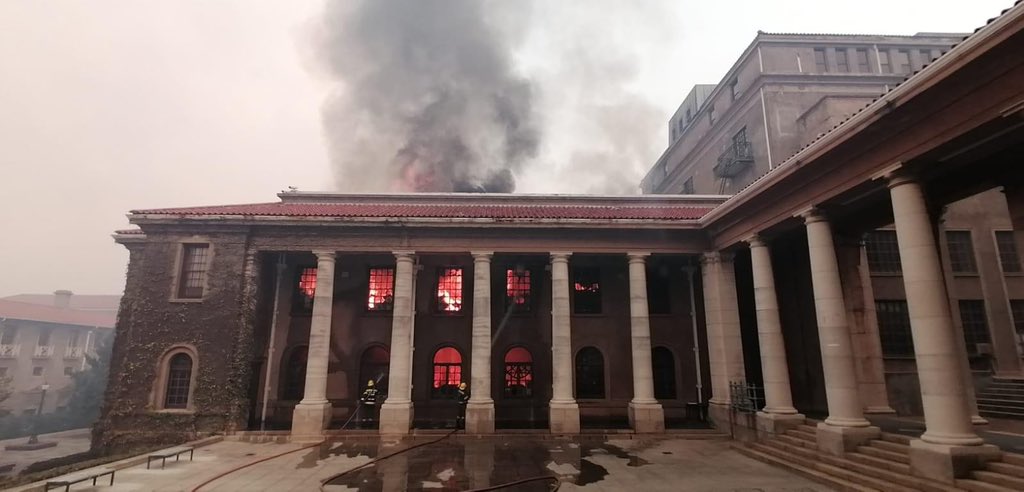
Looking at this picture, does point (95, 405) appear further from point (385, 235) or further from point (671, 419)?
point (671, 419)

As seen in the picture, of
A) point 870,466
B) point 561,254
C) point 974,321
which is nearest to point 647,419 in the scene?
point 561,254

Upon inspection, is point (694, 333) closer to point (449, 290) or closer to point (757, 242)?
Result: point (757, 242)

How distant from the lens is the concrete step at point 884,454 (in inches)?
434

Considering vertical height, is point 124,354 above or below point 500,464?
above

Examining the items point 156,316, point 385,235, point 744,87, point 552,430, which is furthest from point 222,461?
point 744,87

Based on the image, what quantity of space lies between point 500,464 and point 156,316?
15625mm

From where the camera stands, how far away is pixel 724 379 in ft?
62.8

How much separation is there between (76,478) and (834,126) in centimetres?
2404

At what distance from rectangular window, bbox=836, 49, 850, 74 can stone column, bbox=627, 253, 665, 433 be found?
804 inches

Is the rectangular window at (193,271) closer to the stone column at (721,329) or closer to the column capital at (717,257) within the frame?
the column capital at (717,257)

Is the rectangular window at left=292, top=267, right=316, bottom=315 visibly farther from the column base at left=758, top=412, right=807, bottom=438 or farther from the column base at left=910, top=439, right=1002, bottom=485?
the column base at left=910, top=439, right=1002, bottom=485

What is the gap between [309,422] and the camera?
18094 mm

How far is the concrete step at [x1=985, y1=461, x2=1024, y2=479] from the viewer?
9008 millimetres

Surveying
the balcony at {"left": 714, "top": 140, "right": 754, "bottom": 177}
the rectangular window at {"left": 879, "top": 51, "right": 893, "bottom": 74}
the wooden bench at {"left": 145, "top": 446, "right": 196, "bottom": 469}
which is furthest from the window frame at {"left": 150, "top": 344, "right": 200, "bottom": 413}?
the rectangular window at {"left": 879, "top": 51, "right": 893, "bottom": 74}
